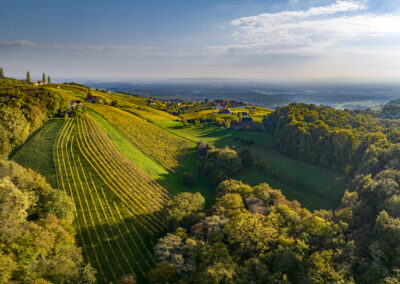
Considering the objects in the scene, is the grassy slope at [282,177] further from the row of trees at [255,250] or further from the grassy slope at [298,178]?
the row of trees at [255,250]

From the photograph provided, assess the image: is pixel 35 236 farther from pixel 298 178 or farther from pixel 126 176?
pixel 298 178

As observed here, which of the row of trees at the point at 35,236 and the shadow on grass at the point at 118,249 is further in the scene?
the shadow on grass at the point at 118,249

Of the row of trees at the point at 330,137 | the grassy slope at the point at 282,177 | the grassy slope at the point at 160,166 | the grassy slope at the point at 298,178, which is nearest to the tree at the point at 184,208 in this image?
the grassy slope at the point at 160,166

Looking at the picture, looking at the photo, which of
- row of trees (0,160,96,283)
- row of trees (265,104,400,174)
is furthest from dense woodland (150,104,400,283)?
row of trees (265,104,400,174)

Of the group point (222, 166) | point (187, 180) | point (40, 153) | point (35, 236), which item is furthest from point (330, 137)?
point (40, 153)

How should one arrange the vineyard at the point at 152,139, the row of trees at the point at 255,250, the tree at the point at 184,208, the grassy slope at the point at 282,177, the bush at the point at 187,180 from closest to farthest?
the row of trees at the point at 255,250 < the tree at the point at 184,208 < the grassy slope at the point at 282,177 < the bush at the point at 187,180 < the vineyard at the point at 152,139

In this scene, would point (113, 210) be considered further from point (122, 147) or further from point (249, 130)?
point (249, 130)
